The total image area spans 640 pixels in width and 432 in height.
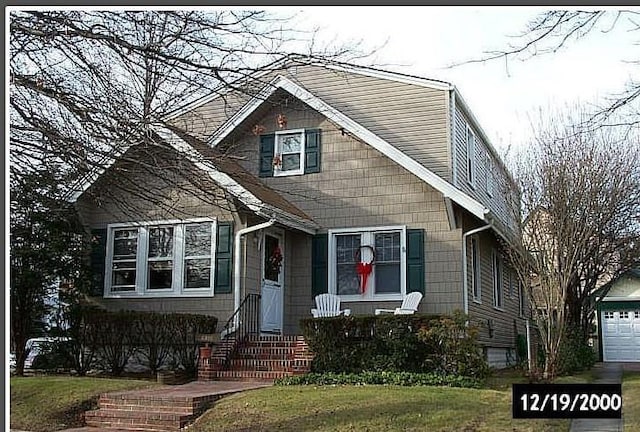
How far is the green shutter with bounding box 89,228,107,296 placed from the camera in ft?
42.9

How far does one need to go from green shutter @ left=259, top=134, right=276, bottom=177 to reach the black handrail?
2.49 meters

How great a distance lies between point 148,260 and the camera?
12.9 metres

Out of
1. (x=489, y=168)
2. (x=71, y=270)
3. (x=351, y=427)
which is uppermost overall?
(x=489, y=168)

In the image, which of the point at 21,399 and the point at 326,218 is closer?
the point at 21,399

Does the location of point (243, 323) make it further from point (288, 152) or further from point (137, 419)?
point (137, 419)

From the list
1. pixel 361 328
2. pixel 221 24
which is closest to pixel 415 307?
pixel 361 328

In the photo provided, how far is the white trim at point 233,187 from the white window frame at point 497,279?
4.48 m

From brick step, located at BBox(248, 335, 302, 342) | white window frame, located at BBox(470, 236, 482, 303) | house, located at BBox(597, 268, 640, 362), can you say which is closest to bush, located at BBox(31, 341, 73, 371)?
brick step, located at BBox(248, 335, 302, 342)

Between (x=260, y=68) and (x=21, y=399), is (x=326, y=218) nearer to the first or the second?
(x=21, y=399)

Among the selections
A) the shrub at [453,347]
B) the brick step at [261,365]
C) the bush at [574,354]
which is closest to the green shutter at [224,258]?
the brick step at [261,365]

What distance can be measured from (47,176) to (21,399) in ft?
10.7

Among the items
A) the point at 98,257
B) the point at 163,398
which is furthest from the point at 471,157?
the point at 163,398

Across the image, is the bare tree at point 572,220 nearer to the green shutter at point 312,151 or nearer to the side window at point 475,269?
the side window at point 475,269

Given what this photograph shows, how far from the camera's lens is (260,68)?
6.90 meters
